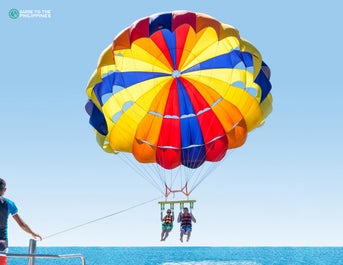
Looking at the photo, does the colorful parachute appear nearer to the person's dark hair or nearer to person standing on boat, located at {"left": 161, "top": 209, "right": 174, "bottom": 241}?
Result: person standing on boat, located at {"left": 161, "top": 209, "right": 174, "bottom": 241}

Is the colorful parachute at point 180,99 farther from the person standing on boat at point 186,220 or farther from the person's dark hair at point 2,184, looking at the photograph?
the person's dark hair at point 2,184

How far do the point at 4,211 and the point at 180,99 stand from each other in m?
9.92

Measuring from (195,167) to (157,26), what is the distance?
13.8ft

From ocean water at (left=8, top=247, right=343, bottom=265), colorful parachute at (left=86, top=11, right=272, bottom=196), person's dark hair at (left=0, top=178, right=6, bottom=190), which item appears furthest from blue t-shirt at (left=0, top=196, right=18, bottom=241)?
ocean water at (left=8, top=247, right=343, bottom=265)

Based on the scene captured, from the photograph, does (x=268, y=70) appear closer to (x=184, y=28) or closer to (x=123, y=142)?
(x=184, y=28)

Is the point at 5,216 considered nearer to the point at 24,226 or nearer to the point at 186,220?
the point at 24,226

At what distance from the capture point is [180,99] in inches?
Answer: 599

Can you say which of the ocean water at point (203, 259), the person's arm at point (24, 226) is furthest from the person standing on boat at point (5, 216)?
the ocean water at point (203, 259)

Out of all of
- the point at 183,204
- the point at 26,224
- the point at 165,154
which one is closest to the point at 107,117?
the point at 165,154

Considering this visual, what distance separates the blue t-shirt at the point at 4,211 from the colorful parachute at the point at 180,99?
26.7 feet

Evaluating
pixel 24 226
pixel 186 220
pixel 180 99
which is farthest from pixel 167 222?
pixel 24 226

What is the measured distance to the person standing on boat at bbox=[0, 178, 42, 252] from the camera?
557cm

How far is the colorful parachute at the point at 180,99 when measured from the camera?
46.9 feet

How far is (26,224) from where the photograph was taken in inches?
223
